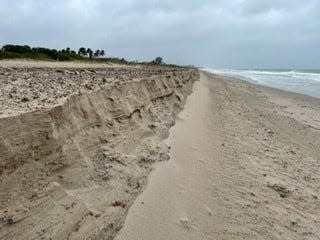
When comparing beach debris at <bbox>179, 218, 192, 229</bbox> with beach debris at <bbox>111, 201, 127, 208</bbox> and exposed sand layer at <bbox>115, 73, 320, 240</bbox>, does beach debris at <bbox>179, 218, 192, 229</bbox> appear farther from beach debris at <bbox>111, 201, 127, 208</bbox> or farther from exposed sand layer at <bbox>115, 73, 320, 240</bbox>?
beach debris at <bbox>111, 201, 127, 208</bbox>

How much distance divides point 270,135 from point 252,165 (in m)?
4.12

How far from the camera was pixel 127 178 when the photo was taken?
5719 mm

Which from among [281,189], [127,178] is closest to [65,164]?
[127,178]

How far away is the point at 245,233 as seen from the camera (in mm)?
5207

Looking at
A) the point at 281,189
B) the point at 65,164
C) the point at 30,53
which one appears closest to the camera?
the point at 65,164

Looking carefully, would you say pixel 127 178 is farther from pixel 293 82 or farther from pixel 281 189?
pixel 293 82

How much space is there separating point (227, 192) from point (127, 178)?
1.45 metres

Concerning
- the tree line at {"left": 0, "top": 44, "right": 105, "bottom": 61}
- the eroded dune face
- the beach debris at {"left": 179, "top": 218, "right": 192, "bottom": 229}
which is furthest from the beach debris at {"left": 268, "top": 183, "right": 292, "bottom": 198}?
the tree line at {"left": 0, "top": 44, "right": 105, "bottom": 61}

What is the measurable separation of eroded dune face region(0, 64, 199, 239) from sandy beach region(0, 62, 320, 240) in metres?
0.01

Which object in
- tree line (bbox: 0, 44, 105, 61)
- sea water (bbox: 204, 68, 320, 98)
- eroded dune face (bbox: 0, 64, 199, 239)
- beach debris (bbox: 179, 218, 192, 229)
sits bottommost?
sea water (bbox: 204, 68, 320, 98)

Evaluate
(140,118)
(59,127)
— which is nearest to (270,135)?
(140,118)

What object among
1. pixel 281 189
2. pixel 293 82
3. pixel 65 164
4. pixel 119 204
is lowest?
pixel 293 82

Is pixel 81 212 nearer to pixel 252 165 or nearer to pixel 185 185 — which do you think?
pixel 185 185

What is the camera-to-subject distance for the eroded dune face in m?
4.07
